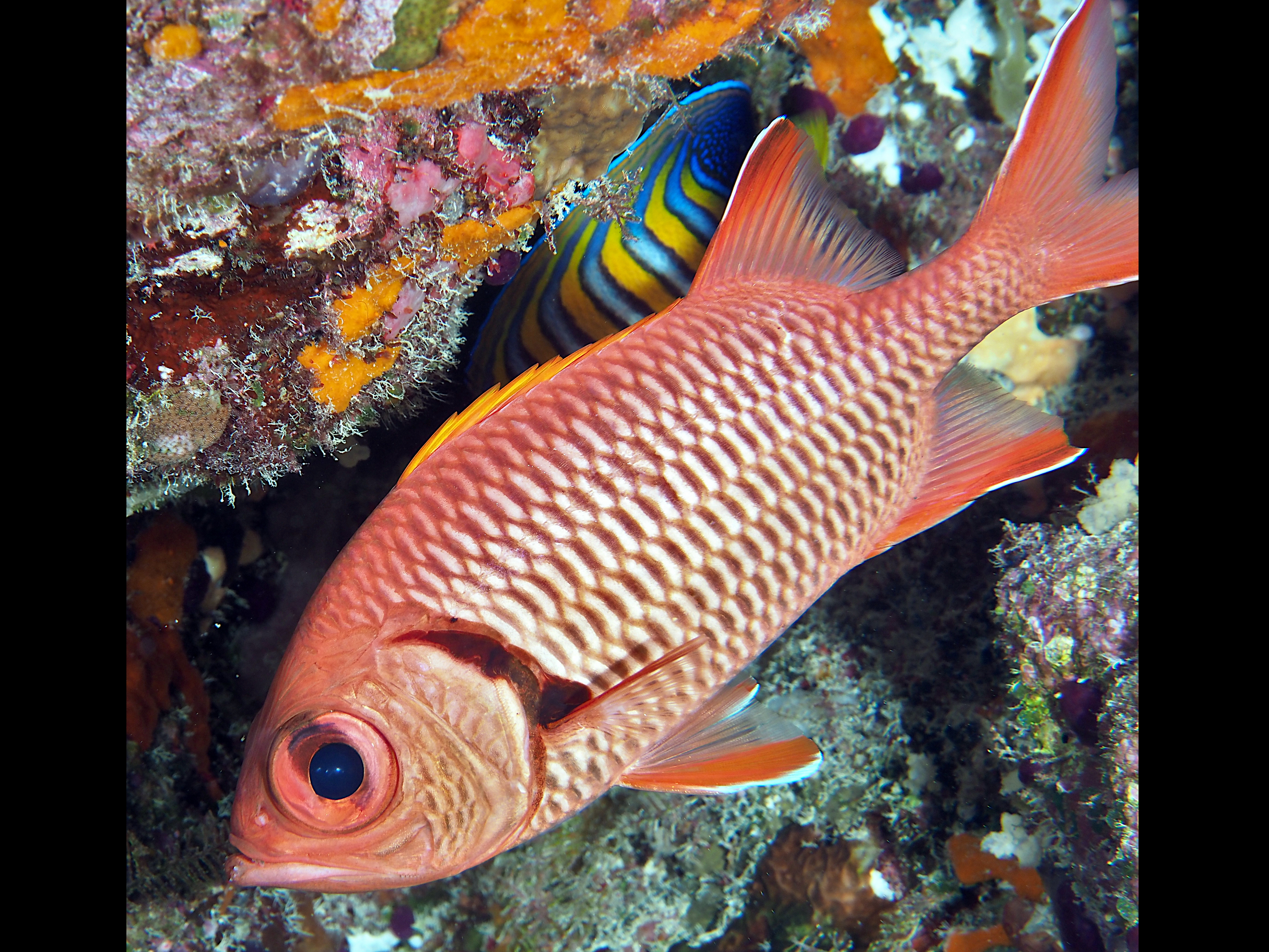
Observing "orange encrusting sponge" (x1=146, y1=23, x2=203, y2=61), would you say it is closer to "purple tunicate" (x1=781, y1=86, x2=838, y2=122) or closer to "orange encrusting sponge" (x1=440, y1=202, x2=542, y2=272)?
"orange encrusting sponge" (x1=440, y1=202, x2=542, y2=272)

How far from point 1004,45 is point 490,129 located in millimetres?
3119

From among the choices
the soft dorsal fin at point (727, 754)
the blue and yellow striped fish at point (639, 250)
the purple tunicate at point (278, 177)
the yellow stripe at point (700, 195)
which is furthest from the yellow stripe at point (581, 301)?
the soft dorsal fin at point (727, 754)

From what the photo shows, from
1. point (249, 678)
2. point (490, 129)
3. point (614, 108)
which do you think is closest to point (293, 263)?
point (490, 129)

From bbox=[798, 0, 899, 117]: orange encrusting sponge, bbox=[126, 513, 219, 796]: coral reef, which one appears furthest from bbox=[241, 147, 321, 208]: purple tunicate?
bbox=[798, 0, 899, 117]: orange encrusting sponge

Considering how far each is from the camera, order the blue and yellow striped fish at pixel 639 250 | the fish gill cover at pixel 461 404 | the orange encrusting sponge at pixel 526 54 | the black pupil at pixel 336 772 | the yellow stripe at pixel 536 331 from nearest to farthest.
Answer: the orange encrusting sponge at pixel 526 54 → the black pupil at pixel 336 772 → the fish gill cover at pixel 461 404 → the blue and yellow striped fish at pixel 639 250 → the yellow stripe at pixel 536 331

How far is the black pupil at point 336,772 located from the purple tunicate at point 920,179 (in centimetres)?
355

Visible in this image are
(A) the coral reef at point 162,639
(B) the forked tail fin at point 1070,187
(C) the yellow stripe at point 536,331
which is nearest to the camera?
(B) the forked tail fin at point 1070,187

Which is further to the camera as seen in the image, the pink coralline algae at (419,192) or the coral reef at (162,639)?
the coral reef at (162,639)

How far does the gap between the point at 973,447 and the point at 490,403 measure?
5.07 feet

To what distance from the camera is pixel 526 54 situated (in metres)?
1.64

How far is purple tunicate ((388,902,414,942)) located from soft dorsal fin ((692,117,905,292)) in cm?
357

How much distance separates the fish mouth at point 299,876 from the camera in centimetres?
171

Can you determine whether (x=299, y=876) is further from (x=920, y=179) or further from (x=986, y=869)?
(x=920, y=179)

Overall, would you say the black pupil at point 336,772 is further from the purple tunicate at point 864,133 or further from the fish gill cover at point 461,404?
the purple tunicate at point 864,133
